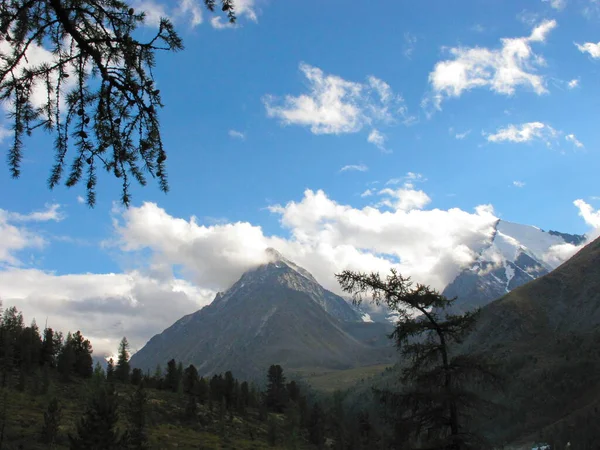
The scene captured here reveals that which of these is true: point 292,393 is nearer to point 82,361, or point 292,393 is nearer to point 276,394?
point 276,394

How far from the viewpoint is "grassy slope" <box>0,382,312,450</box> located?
56.6m

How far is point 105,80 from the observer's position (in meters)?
6.04

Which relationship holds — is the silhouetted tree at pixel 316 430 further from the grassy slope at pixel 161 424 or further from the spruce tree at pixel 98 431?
the spruce tree at pixel 98 431

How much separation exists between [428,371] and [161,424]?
8135cm

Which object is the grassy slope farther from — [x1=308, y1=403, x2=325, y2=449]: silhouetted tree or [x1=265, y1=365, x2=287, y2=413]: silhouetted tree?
[x1=265, y1=365, x2=287, y2=413]: silhouetted tree

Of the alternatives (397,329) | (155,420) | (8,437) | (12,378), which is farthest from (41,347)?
(397,329)

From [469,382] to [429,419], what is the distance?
1.67 meters

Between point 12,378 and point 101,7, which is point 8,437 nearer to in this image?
point 12,378

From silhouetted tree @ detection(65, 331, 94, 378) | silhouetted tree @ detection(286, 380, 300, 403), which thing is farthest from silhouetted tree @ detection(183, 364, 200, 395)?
silhouetted tree @ detection(286, 380, 300, 403)

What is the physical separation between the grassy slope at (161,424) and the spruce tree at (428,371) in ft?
149

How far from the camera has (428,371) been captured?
581 inches

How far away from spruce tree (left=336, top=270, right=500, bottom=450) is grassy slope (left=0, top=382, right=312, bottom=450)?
4538 cm

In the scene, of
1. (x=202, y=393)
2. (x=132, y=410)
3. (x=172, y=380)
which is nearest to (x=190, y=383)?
(x=202, y=393)

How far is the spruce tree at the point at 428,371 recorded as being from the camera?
46.2 ft
